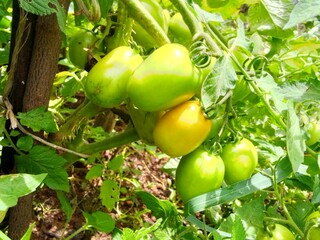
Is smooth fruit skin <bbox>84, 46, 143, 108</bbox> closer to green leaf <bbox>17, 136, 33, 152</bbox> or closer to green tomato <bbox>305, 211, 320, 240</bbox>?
green leaf <bbox>17, 136, 33, 152</bbox>

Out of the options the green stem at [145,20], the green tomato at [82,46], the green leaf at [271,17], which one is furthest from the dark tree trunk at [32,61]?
the green leaf at [271,17]

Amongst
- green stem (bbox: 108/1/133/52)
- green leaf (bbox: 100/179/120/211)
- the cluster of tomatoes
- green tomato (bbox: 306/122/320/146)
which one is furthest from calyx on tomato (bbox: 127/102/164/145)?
green leaf (bbox: 100/179/120/211)

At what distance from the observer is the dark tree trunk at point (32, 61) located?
2.94 feet

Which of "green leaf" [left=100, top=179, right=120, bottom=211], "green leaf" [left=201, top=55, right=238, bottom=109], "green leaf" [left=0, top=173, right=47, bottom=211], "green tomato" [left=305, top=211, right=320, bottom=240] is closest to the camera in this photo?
"green leaf" [left=0, top=173, right=47, bottom=211]

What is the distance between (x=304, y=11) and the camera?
0.71 meters

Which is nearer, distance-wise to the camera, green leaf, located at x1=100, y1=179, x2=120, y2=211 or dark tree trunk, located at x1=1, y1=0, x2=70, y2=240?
dark tree trunk, located at x1=1, y1=0, x2=70, y2=240

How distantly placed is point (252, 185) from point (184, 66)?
0.26 meters

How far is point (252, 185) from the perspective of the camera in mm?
871

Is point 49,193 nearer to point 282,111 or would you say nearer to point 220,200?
point 220,200

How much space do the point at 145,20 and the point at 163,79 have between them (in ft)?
0.42

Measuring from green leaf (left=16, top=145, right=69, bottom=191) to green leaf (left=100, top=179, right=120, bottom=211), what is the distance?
16.8 inches

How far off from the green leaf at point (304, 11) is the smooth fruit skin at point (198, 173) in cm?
26

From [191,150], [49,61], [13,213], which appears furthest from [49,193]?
[191,150]

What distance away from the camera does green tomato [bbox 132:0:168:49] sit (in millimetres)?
876
